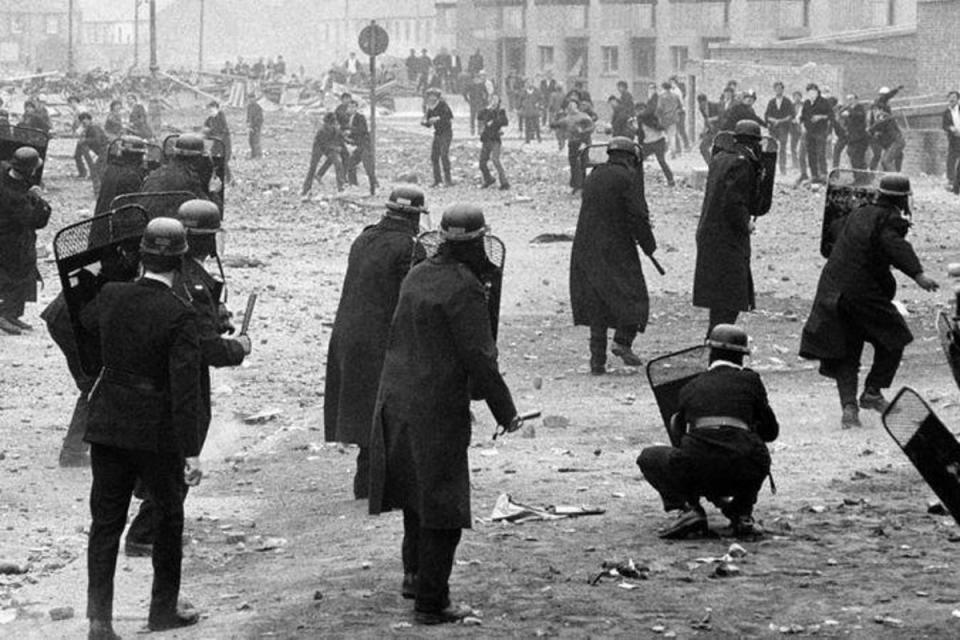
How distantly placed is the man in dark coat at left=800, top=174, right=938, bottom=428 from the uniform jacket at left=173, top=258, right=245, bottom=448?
445 centimetres

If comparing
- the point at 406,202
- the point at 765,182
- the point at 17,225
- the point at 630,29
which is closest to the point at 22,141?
the point at 17,225

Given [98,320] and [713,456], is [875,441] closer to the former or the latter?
[713,456]

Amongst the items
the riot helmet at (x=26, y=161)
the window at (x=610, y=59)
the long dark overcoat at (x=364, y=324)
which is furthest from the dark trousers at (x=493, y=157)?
the window at (x=610, y=59)

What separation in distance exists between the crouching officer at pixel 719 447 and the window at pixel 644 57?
55.0m

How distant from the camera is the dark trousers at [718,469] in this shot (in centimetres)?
898

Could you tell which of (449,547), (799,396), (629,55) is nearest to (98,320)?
(449,547)

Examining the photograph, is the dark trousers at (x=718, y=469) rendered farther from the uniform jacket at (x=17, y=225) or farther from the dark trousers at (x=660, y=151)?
the dark trousers at (x=660, y=151)

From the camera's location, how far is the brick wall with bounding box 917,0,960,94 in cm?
4144

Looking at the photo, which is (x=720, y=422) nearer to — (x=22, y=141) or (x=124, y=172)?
(x=124, y=172)

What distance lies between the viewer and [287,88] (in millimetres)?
70250

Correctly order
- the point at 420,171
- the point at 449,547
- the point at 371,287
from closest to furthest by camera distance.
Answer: the point at 449,547
the point at 371,287
the point at 420,171

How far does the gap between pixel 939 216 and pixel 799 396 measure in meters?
13.8

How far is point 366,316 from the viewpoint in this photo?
10.1 m

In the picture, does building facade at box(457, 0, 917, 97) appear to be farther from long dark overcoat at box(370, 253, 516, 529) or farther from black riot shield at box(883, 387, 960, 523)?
black riot shield at box(883, 387, 960, 523)
